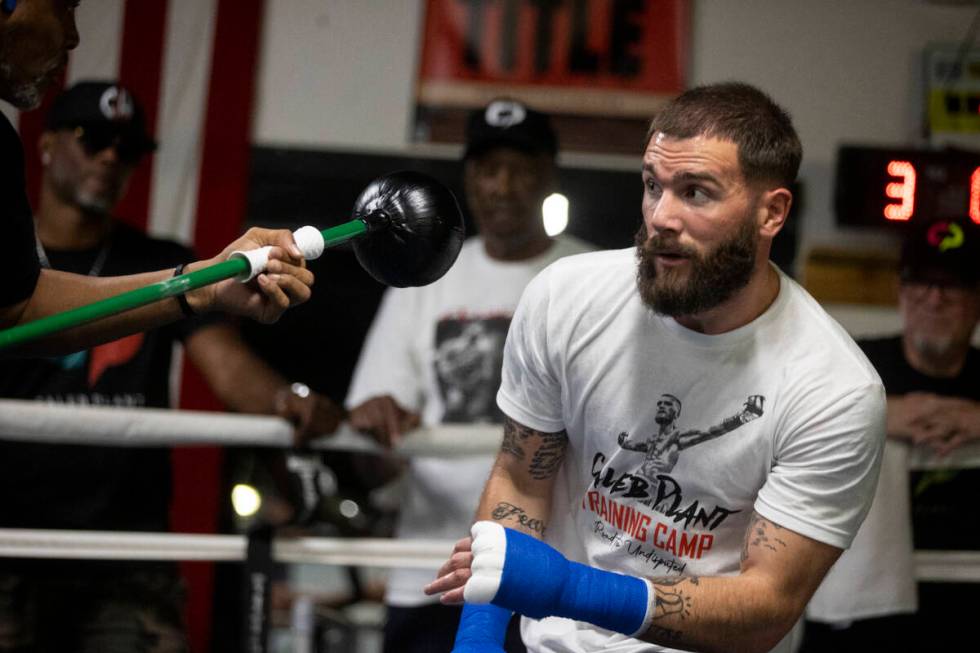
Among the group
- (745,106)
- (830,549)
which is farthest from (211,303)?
(830,549)

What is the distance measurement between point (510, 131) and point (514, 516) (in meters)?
1.30

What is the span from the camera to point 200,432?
260 centimetres

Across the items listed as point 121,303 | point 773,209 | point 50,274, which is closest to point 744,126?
point 773,209

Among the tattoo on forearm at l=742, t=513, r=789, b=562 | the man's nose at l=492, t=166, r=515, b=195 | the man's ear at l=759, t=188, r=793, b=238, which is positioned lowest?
the tattoo on forearm at l=742, t=513, r=789, b=562

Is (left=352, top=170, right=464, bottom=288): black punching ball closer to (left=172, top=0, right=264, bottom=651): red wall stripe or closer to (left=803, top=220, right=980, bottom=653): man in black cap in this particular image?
(left=803, top=220, right=980, bottom=653): man in black cap

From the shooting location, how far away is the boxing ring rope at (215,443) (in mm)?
2506

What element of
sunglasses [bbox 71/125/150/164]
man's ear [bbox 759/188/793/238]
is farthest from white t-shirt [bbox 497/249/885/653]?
sunglasses [bbox 71/125/150/164]

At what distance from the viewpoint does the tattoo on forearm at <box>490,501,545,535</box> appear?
6.63ft

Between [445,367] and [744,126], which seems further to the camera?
[445,367]

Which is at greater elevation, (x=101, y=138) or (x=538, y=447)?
(x=101, y=138)

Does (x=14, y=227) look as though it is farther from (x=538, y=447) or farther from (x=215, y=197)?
(x=215, y=197)

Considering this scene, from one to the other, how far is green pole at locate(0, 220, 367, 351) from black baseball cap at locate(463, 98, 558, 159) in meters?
1.45

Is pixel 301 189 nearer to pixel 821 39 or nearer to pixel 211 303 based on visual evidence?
pixel 821 39

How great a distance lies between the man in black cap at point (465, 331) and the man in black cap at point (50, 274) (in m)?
0.96
